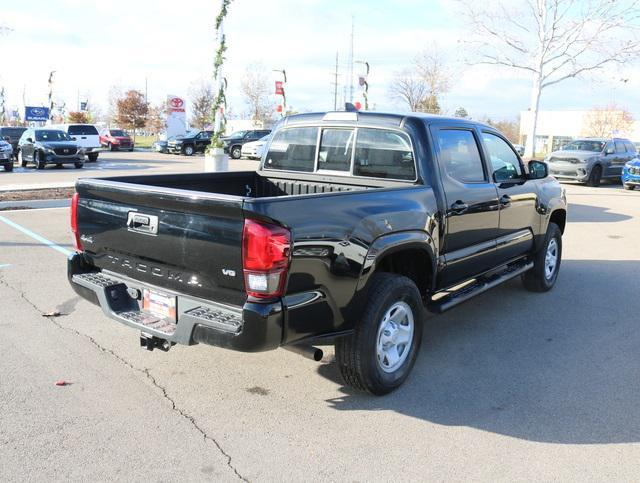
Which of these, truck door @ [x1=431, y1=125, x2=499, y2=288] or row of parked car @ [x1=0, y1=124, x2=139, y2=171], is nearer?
truck door @ [x1=431, y1=125, x2=499, y2=288]

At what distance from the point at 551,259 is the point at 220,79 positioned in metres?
11.6

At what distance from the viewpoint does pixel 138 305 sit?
3.86m

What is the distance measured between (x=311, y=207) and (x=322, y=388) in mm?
1453

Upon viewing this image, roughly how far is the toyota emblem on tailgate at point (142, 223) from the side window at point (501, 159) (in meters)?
3.26

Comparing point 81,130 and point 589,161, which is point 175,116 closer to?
point 81,130

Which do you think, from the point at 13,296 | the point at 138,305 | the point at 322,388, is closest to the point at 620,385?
the point at 322,388

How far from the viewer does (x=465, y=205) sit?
15.8ft

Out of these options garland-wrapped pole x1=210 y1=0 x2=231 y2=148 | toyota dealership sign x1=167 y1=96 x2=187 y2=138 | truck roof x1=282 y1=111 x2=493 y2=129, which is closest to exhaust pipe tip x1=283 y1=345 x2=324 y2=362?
truck roof x1=282 y1=111 x2=493 y2=129

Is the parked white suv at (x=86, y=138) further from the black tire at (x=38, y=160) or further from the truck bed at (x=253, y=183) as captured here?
the truck bed at (x=253, y=183)

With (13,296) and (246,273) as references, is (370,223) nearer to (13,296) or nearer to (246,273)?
(246,273)

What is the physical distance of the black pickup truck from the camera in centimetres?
322

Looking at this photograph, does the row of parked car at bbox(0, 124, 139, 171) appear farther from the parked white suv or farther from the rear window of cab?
the rear window of cab

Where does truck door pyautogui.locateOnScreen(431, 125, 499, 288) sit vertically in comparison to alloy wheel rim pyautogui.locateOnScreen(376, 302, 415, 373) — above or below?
above

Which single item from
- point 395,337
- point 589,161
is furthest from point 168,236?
point 589,161
